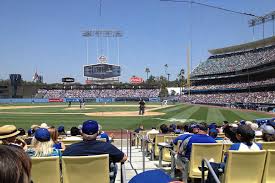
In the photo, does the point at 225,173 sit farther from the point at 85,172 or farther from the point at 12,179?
the point at 12,179

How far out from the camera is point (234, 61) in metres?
110

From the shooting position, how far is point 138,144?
1844cm

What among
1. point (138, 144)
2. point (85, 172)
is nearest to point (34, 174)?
point (85, 172)

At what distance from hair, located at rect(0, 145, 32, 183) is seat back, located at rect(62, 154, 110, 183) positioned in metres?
3.54

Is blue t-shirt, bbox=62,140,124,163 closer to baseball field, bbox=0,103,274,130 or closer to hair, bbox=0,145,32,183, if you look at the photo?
hair, bbox=0,145,32,183

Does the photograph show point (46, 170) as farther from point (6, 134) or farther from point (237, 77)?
point (237, 77)

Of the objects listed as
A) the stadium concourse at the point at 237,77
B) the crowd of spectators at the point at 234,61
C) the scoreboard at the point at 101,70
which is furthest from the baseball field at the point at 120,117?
the scoreboard at the point at 101,70

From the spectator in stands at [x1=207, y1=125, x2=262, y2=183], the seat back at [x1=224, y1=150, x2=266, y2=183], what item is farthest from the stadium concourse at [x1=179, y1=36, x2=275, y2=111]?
the seat back at [x1=224, y1=150, x2=266, y2=183]

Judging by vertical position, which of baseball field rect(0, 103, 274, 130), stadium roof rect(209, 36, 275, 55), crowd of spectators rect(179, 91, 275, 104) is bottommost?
baseball field rect(0, 103, 274, 130)

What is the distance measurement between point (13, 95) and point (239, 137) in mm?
135333

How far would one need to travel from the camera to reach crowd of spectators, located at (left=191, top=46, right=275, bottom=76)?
89.3m

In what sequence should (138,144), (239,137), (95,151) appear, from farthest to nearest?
(138,144)
(239,137)
(95,151)

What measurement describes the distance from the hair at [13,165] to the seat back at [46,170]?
3685mm

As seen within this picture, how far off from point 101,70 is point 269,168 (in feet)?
420
